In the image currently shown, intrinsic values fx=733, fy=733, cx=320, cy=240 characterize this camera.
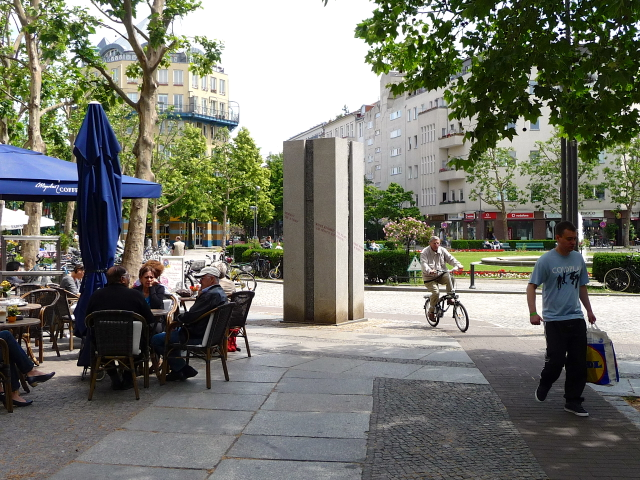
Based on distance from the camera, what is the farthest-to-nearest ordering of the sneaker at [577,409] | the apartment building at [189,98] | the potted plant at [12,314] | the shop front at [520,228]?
1. the apartment building at [189,98]
2. the shop front at [520,228]
3. the potted plant at [12,314]
4. the sneaker at [577,409]

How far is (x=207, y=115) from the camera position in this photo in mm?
94875

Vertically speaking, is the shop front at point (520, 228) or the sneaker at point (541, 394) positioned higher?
the shop front at point (520, 228)

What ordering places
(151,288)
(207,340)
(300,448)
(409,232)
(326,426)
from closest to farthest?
(300,448) < (326,426) < (207,340) < (151,288) < (409,232)

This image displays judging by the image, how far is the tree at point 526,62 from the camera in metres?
8.62

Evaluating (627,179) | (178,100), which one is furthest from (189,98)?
(627,179)

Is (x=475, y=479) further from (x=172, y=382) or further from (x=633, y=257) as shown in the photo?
(x=633, y=257)

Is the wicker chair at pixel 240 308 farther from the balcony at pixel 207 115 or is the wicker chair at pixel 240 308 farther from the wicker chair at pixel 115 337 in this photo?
the balcony at pixel 207 115

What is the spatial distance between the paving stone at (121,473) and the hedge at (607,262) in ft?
72.4

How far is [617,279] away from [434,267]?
1217 centimetres

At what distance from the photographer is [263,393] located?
24.9 ft

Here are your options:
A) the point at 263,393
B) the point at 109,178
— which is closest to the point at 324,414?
the point at 263,393

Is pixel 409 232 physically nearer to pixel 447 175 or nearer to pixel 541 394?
pixel 541 394

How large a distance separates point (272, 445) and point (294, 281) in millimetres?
8689

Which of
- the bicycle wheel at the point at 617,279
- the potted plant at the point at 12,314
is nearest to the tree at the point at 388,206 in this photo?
the bicycle wheel at the point at 617,279
